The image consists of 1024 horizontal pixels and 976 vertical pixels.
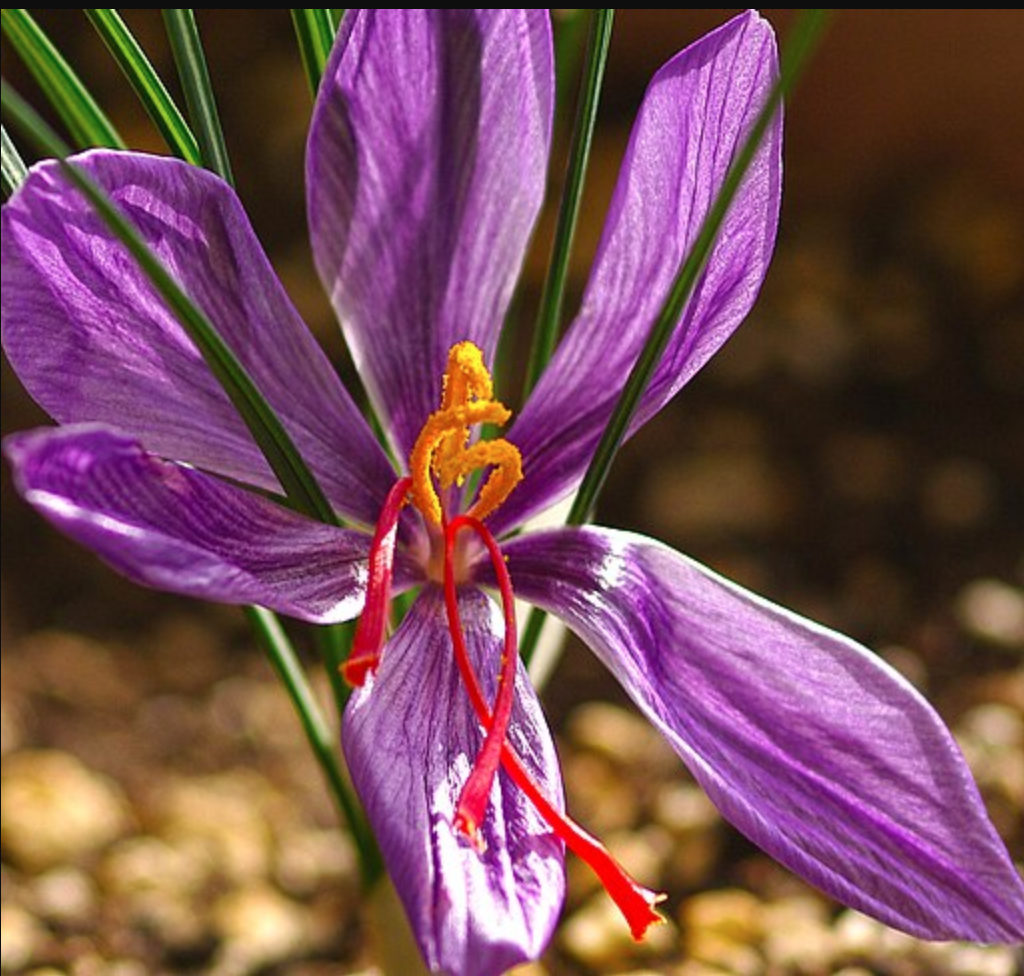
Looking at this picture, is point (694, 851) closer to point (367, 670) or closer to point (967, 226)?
point (367, 670)

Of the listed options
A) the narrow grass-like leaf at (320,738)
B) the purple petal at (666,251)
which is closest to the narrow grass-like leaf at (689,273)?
the purple petal at (666,251)

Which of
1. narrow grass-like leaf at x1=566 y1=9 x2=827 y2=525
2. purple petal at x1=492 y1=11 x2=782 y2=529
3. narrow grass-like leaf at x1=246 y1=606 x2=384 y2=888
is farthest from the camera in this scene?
narrow grass-like leaf at x1=246 y1=606 x2=384 y2=888

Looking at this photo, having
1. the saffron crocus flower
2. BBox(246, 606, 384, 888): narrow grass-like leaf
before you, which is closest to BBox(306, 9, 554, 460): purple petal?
the saffron crocus flower

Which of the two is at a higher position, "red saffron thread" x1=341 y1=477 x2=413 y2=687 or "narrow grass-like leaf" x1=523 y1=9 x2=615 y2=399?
"narrow grass-like leaf" x1=523 y1=9 x2=615 y2=399

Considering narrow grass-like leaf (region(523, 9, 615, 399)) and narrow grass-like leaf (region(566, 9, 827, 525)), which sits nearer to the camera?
narrow grass-like leaf (region(566, 9, 827, 525))

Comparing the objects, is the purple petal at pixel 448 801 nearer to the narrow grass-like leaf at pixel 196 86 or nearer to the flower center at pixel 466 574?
the flower center at pixel 466 574

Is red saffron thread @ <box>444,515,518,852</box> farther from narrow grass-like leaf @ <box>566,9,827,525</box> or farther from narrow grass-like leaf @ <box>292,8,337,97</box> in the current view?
narrow grass-like leaf @ <box>292,8,337,97</box>

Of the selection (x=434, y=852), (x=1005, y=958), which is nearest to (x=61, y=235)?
(x=434, y=852)
